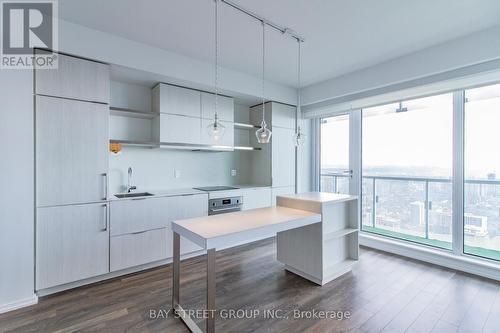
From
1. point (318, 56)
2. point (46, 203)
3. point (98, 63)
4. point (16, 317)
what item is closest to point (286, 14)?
point (318, 56)

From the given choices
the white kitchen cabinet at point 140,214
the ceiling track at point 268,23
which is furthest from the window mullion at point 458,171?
the white kitchen cabinet at point 140,214

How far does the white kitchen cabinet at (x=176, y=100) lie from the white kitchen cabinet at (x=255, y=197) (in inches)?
56.6

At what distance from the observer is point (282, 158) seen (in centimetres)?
438

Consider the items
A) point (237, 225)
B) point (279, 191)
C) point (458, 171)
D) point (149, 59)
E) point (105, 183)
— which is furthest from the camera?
point (279, 191)

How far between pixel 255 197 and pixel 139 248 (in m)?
1.88

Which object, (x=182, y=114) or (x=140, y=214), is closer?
(x=140, y=214)

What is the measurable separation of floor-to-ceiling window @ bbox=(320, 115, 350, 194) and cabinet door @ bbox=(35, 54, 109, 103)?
3.67 m

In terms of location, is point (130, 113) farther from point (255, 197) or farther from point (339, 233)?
point (339, 233)

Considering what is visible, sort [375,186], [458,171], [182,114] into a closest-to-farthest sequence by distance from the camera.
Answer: [458,171], [182,114], [375,186]

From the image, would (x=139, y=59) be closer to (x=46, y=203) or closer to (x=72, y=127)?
(x=72, y=127)

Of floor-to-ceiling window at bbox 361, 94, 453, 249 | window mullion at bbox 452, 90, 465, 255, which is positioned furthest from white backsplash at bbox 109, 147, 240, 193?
window mullion at bbox 452, 90, 465, 255

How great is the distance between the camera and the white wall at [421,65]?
2520 mm

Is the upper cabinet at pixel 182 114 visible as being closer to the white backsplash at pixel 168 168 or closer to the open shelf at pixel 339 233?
the white backsplash at pixel 168 168

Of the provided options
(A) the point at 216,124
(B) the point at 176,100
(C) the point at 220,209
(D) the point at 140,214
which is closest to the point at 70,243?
(D) the point at 140,214
